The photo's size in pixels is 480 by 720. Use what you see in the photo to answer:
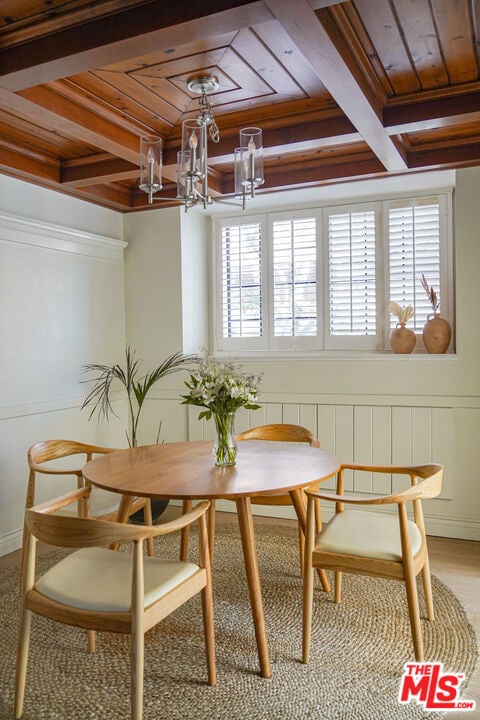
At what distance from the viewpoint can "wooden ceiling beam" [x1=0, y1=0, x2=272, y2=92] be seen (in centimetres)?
192

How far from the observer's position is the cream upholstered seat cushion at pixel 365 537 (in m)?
2.25

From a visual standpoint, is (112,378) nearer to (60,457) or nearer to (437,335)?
(60,457)

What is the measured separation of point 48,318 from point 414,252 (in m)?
2.63

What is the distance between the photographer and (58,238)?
3.98 metres

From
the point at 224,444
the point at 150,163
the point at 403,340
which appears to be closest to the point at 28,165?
the point at 150,163

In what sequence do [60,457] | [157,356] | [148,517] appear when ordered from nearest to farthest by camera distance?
[60,457], [148,517], [157,356]

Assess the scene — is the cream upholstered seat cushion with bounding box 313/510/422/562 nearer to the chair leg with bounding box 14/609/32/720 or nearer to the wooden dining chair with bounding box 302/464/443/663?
the wooden dining chair with bounding box 302/464/443/663

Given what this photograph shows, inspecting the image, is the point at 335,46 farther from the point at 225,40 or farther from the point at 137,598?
the point at 137,598

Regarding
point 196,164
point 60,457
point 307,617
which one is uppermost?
point 196,164

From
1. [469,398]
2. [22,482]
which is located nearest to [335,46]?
[469,398]

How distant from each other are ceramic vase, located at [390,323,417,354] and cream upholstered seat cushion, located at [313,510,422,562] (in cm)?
169

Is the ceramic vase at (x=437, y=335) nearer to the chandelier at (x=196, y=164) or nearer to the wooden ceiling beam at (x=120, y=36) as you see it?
the chandelier at (x=196, y=164)

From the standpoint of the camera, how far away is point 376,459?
13.1ft

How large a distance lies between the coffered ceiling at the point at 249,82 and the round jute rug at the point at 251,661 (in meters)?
2.35
